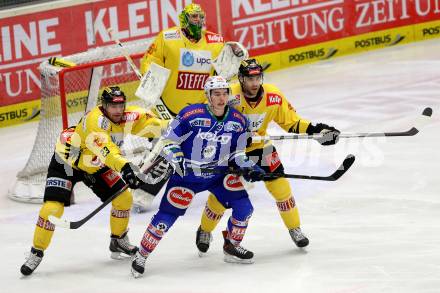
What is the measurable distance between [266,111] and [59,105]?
117 inches

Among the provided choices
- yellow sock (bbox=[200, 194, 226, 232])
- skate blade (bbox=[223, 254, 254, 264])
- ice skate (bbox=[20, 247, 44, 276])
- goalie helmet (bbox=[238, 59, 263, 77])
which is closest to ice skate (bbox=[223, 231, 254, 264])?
skate blade (bbox=[223, 254, 254, 264])

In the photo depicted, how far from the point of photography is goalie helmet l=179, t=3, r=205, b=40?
1030 cm

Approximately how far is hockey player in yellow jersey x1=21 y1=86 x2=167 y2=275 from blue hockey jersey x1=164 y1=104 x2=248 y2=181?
0.41m

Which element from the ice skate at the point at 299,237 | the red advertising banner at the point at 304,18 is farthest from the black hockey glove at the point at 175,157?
the red advertising banner at the point at 304,18

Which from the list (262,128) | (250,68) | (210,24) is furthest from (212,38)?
(210,24)

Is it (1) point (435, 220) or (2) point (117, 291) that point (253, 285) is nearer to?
(2) point (117, 291)

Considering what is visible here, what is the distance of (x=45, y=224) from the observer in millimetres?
8578

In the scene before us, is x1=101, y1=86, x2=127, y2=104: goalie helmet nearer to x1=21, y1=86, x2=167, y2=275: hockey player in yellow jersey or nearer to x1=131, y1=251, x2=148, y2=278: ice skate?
x1=21, y1=86, x2=167, y2=275: hockey player in yellow jersey

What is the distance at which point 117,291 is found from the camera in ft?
26.7

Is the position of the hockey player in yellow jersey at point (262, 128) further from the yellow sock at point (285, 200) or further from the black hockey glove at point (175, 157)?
the black hockey glove at point (175, 157)

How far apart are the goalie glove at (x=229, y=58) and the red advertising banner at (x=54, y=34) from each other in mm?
3706

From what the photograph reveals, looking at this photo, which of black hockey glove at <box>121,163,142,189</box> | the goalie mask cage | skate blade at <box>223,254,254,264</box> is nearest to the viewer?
black hockey glove at <box>121,163,142,189</box>

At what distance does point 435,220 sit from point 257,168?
5.71 feet

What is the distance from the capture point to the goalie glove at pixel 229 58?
1041cm
